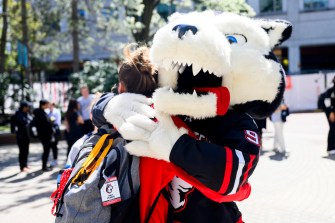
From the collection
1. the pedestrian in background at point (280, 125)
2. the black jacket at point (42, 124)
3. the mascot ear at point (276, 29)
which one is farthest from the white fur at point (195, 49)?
the pedestrian in background at point (280, 125)

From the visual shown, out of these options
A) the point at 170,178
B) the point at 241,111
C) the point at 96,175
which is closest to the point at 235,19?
the point at 241,111

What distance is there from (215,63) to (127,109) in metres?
0.40

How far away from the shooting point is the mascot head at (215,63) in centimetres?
156

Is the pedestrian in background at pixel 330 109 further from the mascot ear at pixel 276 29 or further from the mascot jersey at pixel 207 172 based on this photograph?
the mascot jersey at pixel 207 172

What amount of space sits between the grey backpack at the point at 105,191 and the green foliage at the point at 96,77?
12.9 meters

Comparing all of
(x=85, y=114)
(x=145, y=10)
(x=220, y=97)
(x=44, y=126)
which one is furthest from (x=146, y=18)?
(x=220, y=97)

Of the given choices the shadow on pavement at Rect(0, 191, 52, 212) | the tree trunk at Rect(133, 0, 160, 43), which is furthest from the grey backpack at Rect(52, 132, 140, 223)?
the tree trunk at Rect(133, 0, 160, 43)

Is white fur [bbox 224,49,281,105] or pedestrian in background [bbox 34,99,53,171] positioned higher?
white fur [bbox 224,49,281,105]

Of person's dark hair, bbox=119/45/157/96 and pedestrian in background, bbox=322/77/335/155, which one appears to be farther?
pedestrian in background, bbox=322/77/335/155

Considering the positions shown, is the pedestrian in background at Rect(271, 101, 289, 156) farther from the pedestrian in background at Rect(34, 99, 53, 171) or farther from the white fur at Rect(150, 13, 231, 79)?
the white fur at Rect(150, 13, 231, 79)

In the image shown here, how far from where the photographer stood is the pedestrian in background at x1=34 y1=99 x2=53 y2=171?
890 centimetres

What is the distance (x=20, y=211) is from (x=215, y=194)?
16.2 feet

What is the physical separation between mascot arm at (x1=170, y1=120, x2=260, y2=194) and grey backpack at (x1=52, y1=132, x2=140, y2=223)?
236 millimetres

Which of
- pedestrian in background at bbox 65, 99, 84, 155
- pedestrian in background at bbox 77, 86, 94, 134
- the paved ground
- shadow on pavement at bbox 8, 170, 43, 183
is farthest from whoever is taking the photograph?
pedestrian in background at bbox 77, 86, 94, 134
